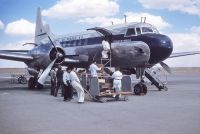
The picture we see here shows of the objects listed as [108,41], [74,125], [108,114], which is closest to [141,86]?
[108,41]

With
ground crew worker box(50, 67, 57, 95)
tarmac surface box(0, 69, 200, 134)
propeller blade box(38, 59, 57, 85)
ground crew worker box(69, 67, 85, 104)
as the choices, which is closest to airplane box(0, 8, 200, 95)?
propeller blade box(38, 59, 57, 85)

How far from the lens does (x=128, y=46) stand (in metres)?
17.5

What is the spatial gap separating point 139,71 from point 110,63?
1.81 metres

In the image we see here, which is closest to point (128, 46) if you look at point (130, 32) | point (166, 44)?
point (130, 32)

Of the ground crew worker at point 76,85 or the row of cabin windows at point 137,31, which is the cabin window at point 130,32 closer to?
the row of cabin windows at point 137,31

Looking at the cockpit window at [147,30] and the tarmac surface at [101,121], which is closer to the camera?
the tarmac surface at [101,121]

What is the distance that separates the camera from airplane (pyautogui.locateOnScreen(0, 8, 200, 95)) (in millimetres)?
16891

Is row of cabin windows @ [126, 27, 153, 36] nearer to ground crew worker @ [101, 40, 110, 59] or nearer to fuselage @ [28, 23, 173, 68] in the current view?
fuselage @ [28, 23, 173, 68]

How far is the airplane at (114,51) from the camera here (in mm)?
16891

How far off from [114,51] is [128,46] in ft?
3.24

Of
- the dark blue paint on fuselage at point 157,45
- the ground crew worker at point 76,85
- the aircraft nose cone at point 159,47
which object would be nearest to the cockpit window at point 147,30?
the dark blue paint on fuselage at point 157,45

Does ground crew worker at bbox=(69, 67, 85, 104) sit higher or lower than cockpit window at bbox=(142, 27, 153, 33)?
lower

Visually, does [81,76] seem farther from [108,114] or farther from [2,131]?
[2,131]

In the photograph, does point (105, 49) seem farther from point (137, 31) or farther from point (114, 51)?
point (137, 31)
